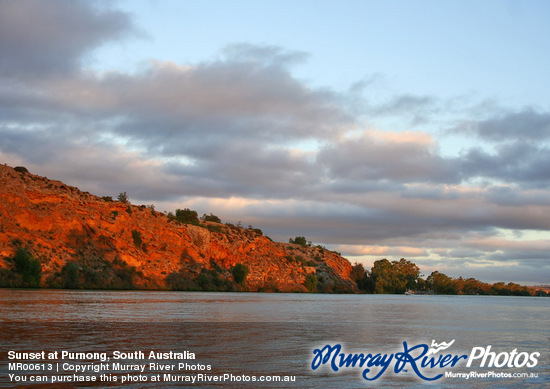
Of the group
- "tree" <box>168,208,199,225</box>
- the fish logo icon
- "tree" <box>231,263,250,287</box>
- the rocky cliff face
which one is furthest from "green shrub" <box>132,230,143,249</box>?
the fish logo icon

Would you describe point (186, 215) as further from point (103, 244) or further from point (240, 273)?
point (103, 244)

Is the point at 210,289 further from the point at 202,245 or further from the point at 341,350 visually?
the point at 341,350

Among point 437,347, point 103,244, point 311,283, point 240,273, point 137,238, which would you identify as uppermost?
point 137,238

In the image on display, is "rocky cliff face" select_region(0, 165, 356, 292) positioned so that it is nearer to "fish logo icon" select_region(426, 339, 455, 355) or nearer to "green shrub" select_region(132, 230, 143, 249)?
"green shrub" select_region(132, 230, 143, 249)

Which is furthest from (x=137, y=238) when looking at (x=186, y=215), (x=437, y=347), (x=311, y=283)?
(x=437, y=347)

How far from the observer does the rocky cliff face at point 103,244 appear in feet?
308

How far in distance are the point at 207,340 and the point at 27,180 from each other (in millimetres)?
93588

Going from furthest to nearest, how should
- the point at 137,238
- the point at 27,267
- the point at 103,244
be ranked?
the point at 137,238
the point at 103,244
the point at 27,267

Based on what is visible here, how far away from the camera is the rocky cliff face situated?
94000 millimetres

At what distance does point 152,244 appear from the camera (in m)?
128

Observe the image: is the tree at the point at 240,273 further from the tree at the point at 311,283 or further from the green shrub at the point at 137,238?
the tree at the point at 311,283

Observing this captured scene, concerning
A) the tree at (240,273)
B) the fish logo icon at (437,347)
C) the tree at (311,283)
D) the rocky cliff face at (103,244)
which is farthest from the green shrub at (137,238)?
the fish logo icon at (437,347)

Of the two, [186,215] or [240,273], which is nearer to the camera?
[240,273]

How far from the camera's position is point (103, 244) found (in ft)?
371
